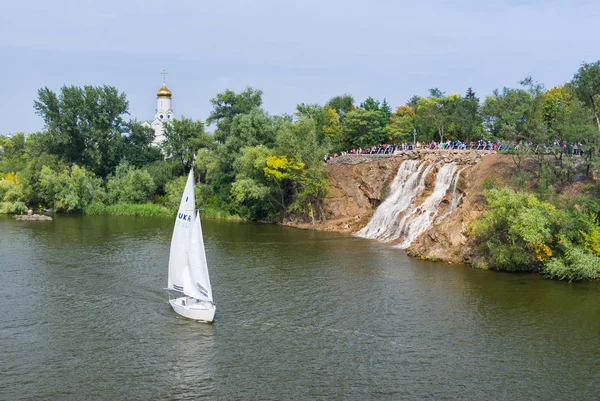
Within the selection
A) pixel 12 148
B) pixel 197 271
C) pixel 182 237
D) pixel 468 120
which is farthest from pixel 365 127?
pixel 12 148

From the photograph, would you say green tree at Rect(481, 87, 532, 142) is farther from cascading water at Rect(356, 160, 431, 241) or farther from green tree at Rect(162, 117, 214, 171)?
green tree at Rect(162, 117, 214, 171)

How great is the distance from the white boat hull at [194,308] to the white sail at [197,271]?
487mm

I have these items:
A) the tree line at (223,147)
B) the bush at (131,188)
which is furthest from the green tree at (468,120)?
the bush at (131,188)

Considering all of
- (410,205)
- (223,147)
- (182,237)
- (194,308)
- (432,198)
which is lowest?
(194,308)

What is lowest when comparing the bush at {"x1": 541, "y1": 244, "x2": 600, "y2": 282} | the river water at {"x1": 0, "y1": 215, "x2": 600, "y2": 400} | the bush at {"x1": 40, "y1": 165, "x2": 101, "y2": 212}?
the river water at {"x1": 0, "y1": 215, "x2": 600, "y2": 400}

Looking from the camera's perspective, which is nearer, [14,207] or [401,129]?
[14,207]

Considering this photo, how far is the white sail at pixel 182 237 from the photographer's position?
3269cm

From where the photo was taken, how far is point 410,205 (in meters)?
61.8

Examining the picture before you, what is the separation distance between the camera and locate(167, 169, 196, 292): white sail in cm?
3269

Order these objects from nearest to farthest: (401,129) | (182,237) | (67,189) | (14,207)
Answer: (182,237) → (14,207) → (67,189) → (401,129)

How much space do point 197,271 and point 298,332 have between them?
6705mm

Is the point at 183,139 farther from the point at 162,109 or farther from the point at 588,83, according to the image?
the point at 588,83

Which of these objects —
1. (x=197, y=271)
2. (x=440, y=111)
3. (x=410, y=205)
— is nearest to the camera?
(x=197, y=271)

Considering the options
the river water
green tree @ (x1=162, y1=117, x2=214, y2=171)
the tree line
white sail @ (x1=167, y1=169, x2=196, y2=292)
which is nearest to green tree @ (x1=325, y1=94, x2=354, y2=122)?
the tree line
